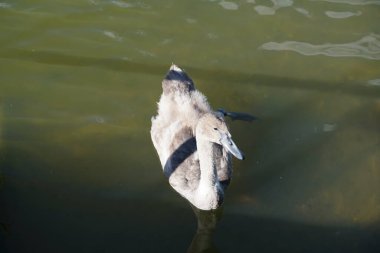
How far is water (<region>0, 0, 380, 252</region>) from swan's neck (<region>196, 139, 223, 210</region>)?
0.19m

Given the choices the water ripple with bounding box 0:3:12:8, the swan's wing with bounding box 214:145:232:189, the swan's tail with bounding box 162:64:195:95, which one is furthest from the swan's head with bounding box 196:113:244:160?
the water ripple with bounding box 0:3:12:8

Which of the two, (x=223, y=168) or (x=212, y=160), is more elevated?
(x=212, y=160)

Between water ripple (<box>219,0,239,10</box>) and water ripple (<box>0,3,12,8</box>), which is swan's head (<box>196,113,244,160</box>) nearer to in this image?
water ripple (<box>219,0,239,10</box>)

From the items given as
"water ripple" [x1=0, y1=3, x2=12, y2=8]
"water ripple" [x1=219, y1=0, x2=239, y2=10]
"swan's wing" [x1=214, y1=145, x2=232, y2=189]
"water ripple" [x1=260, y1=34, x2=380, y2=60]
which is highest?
"water ripple" [x1=219, y1=0, x2=239, y2=10]

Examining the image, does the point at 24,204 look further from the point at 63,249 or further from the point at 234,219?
the point at 234,219

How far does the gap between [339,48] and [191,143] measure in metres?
2.59

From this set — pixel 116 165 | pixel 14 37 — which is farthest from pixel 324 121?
pixel 14 37

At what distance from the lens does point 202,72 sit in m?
6.67

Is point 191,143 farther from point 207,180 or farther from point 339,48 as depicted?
point 339,48

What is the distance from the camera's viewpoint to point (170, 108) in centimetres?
587

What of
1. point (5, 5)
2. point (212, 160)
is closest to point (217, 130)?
point (212, 160)

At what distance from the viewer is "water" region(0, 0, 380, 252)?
5176mm

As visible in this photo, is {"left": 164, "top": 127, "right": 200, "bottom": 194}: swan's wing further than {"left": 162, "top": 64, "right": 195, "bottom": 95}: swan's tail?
No

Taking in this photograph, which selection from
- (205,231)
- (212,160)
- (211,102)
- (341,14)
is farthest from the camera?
(341,14)
